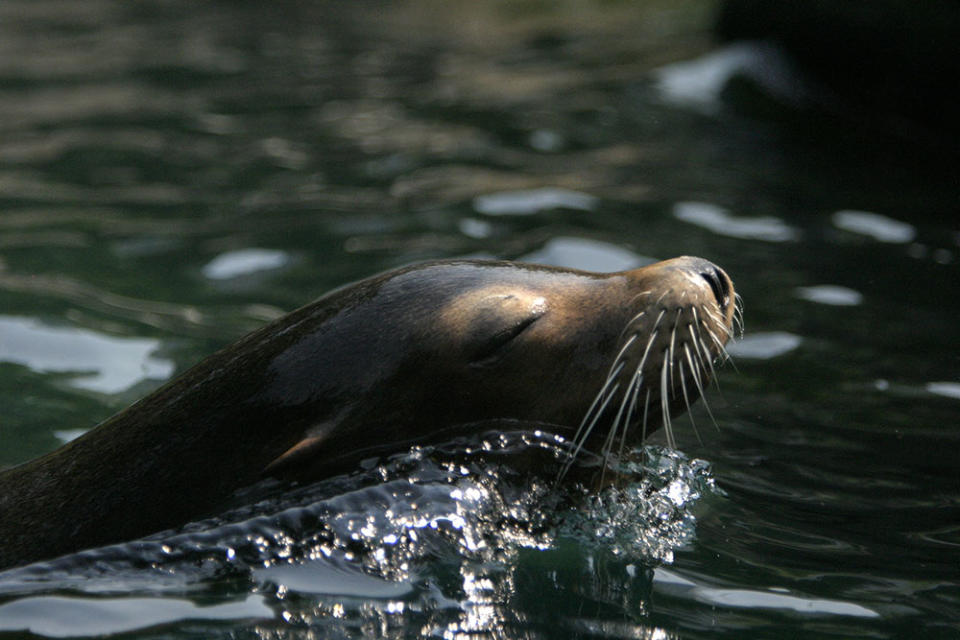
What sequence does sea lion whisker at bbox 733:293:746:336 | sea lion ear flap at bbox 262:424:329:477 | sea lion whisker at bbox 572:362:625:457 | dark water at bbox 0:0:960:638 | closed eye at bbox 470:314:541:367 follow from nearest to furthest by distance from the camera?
dark water at bbox 0:0:960:638 < sea lion ear flap at bbox 262:424:329:477 < sea lion whisker at bbox 572:362:625:457 < closed eye at bbox 470:314:541:367 < sea lion whisker at bbox 733:293:746:336

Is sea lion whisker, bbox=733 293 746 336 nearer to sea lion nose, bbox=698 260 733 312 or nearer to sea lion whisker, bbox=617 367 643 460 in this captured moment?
sea lion nose, bbox=698 260 733 312

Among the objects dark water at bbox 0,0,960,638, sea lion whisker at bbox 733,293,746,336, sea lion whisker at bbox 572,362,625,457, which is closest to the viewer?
dark water at bbox 0,0,960,638

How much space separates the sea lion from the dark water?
0.13 metres

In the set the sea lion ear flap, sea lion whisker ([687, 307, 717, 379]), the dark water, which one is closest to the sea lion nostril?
sea lion whisker ([687, 307, 717, 379])

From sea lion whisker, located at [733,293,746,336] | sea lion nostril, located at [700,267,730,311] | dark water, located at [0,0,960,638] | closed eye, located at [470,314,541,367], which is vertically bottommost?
dark water, located at [0,0,960,638]

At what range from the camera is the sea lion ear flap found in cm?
382

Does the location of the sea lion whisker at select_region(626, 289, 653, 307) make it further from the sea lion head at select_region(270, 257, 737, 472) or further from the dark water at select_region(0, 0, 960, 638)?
the dark water at select_region(0, 0, 960, 638)

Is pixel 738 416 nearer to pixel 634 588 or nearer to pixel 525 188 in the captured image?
pixel 634 588

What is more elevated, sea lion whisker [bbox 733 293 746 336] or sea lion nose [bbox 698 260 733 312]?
sea lion nose [bbox 698 260 733 312]

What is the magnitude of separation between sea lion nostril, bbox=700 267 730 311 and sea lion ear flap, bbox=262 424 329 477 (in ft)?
4.31

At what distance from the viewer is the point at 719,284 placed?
430cm

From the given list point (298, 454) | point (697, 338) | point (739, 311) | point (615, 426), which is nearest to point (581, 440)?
point (615, 426)

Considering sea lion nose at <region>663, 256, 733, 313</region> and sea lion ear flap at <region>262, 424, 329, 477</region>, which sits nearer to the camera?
sea lion ear flap at <region>262, 424, 329, 477</region>

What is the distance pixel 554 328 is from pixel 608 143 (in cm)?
559
